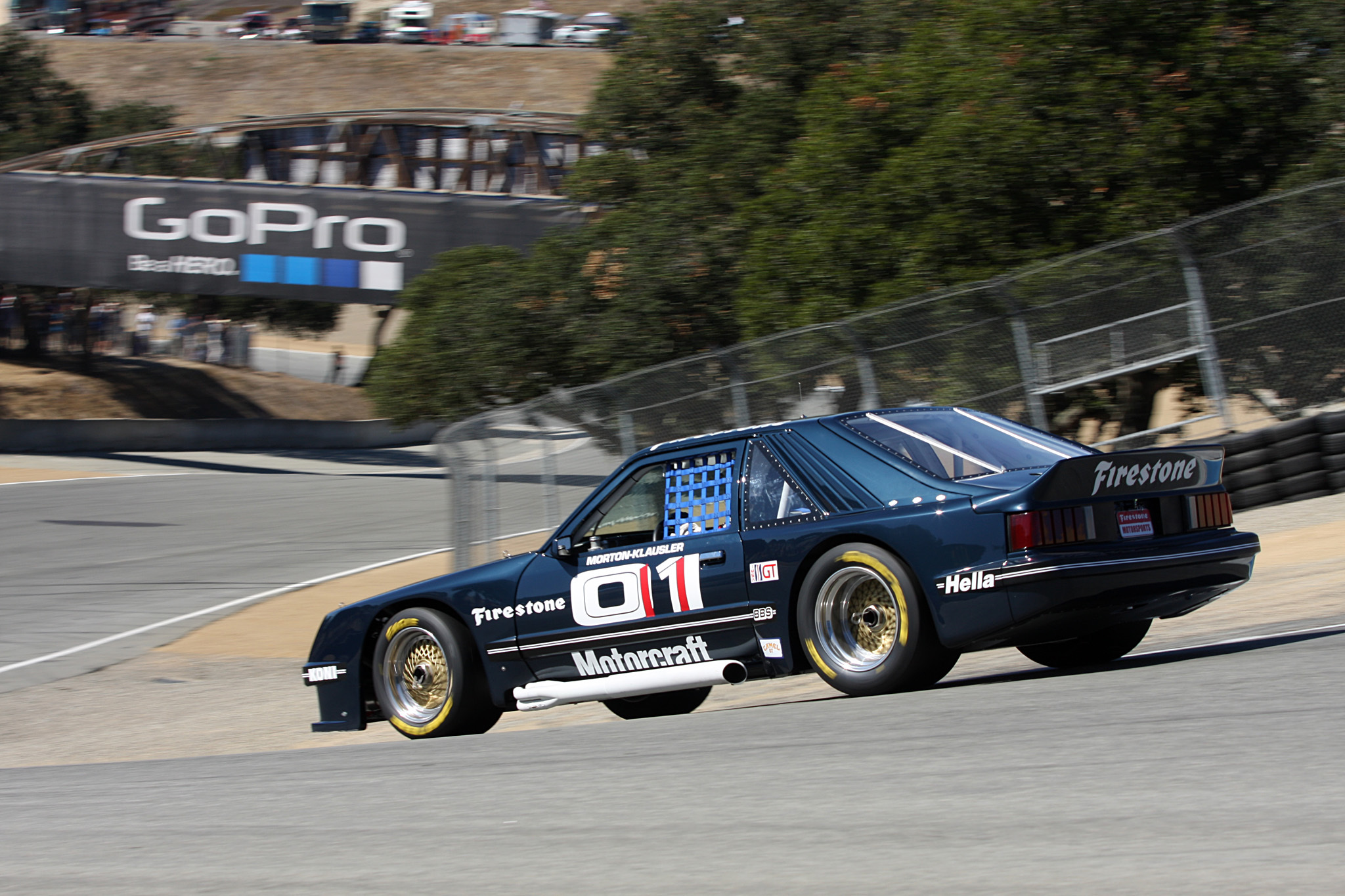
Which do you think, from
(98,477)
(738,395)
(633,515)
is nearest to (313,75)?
(98,477)

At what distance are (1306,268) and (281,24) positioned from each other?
94.5m

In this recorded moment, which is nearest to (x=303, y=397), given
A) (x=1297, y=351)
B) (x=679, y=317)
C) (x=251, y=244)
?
(x=251, y=244)

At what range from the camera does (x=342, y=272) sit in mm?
34750

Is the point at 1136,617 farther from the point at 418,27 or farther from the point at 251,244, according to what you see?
the point at 418,27

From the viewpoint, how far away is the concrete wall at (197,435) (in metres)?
38.6

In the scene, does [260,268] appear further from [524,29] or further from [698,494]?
[524,29]

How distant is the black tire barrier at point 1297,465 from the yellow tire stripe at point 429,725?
298 inches

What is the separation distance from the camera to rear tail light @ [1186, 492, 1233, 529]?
6297 mm

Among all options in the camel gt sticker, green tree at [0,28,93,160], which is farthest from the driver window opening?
green tree at [0,28,93,160]

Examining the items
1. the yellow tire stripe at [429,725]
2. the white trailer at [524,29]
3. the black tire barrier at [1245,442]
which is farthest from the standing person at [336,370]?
the yellow tire stripe at [429,725]

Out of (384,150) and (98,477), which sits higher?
(384,150)

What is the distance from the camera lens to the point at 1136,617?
19.5 ft

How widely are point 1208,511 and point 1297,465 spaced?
A: 19.3 feet

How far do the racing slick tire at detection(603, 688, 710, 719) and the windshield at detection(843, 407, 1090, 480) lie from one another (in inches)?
82.0
